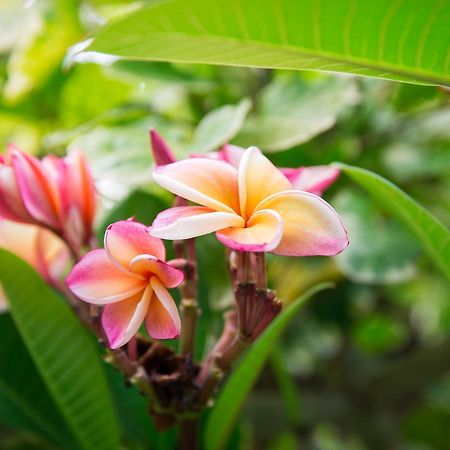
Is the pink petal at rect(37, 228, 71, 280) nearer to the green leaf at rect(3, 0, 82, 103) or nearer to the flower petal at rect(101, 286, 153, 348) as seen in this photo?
the flower petal at rect(101, 286, 153, 348)

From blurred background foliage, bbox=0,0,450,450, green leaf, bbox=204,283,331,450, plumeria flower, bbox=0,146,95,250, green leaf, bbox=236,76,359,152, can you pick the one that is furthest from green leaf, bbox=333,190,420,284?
plumeria flower, bbox=0,146,95,250

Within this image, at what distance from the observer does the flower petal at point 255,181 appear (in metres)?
0.40

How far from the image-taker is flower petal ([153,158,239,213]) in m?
0.39

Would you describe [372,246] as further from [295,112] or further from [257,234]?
[257,234]

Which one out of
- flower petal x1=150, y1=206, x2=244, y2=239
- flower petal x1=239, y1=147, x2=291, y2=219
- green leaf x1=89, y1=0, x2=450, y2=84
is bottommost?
flower petal x1=239, y1=147, x2=291, y2=219

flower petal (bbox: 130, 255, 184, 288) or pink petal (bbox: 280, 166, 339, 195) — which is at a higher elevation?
flower petal (bbox: 130, 255, 184, 288)

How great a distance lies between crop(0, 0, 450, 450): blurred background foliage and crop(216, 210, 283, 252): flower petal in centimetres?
27

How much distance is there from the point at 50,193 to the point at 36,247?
0.32 ft

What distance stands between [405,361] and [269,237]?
3.88 feet

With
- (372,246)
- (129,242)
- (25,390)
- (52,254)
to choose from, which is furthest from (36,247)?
(372,246)

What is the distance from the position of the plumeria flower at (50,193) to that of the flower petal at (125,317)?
0.51ft

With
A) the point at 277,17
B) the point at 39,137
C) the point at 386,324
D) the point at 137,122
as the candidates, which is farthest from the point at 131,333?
the point at 386,324

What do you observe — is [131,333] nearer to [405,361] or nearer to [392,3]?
[392,3]

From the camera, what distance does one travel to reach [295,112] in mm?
864
